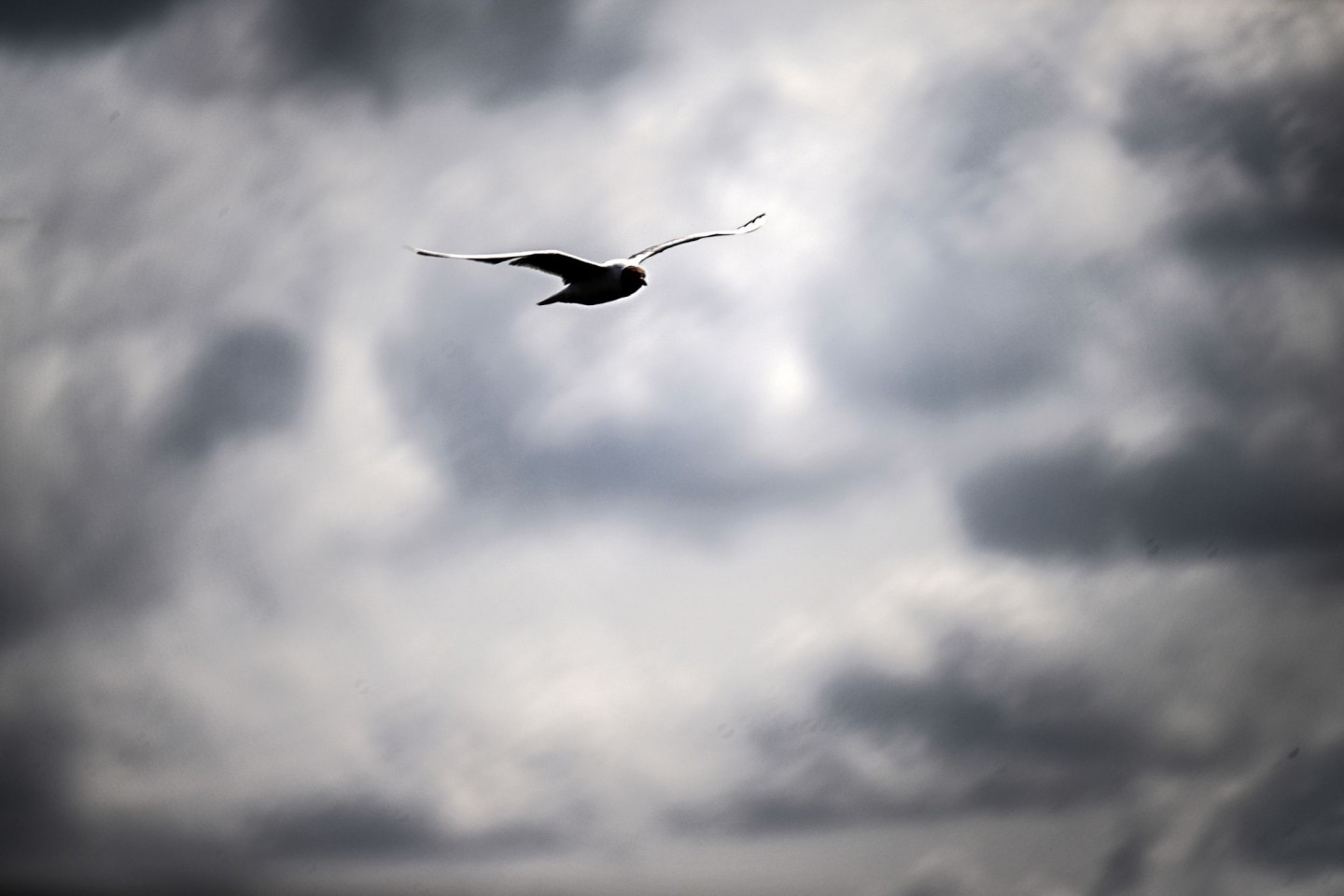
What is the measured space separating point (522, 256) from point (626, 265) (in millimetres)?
5222

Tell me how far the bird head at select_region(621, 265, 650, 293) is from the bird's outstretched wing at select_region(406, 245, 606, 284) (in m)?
1.17

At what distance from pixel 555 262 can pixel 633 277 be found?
12.7ft

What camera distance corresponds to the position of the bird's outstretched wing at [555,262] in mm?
56750

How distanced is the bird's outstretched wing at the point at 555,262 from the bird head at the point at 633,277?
3.83 feet

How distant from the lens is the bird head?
2335 inches

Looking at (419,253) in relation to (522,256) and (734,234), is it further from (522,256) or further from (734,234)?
(734,234)

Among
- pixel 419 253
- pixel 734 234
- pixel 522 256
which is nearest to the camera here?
pixel 419 253

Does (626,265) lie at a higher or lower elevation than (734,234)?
lower

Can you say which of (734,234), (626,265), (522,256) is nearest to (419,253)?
(522,256)

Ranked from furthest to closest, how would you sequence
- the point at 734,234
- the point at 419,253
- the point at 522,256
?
the point at 734,234, the point at 522,256, the point at 419,253

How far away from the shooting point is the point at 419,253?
162 ft

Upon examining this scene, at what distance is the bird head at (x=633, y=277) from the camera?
59.3m

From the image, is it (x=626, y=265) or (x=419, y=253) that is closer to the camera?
(x=419, y=253)

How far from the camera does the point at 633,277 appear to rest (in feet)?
195
